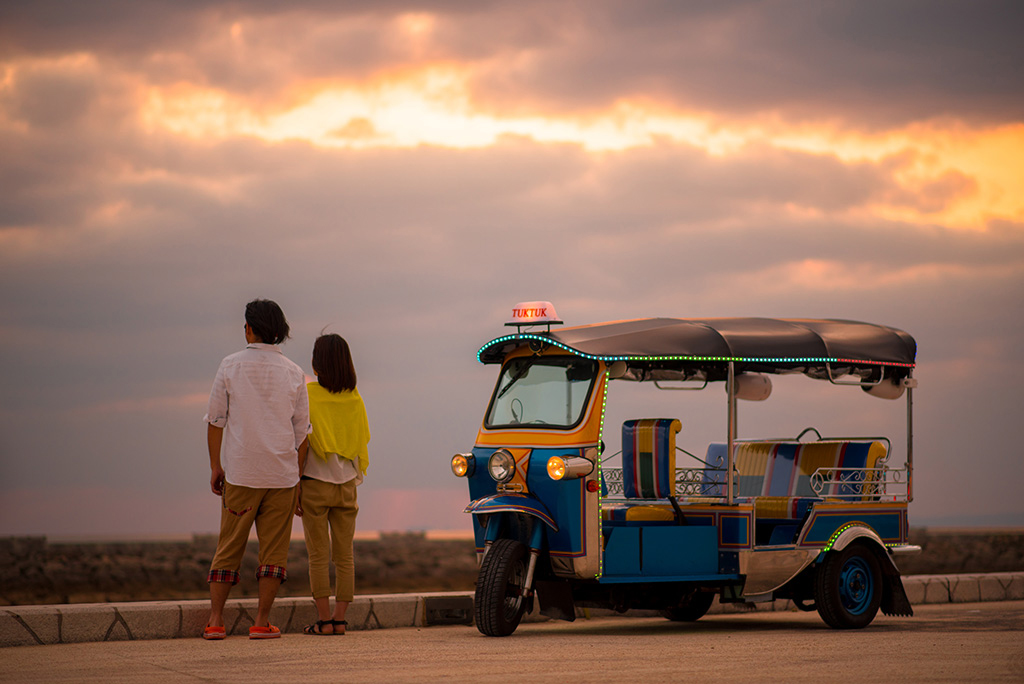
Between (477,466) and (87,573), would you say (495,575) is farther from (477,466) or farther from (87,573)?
(87,573)

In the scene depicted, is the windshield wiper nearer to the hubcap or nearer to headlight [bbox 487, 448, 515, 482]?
headlight [bbox 487, 448, 515, 482]

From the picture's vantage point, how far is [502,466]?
934 centimetres

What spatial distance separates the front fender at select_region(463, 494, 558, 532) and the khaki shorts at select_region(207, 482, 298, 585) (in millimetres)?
1339

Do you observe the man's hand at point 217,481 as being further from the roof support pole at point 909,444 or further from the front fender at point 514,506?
the roof support pole at point 909,444

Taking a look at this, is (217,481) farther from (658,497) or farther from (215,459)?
(658,497)

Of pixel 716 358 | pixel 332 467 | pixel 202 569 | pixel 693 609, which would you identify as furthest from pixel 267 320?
pixel 202 569

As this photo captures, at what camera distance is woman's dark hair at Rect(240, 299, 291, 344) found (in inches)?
336

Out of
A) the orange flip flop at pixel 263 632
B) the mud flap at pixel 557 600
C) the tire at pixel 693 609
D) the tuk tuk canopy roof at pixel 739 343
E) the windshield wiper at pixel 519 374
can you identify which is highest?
the tuk tuk canopy roof at pixel 739 343

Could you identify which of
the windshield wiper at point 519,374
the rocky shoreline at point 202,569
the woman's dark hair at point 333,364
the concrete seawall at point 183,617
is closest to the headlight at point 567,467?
the windshield wiper at point 519,374

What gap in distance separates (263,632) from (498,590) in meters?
1.63

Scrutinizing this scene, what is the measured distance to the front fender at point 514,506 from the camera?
899cm

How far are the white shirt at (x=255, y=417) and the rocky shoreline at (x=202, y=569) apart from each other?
1957 centimetres

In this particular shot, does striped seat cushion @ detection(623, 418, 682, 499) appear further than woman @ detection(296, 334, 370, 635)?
Yes

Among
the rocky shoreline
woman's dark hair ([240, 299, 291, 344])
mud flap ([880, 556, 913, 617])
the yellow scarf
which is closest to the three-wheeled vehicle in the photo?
mud flap ([880, 556, 913, 617])
